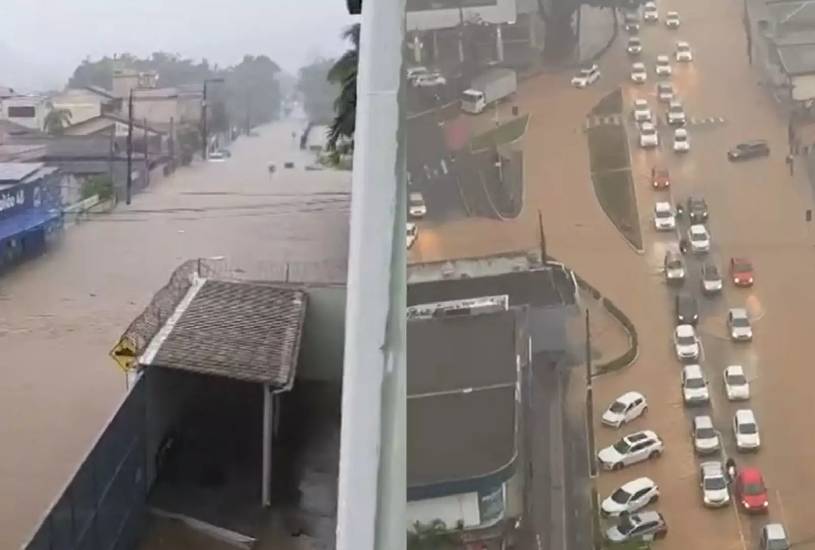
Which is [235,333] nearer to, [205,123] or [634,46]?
[634,46]

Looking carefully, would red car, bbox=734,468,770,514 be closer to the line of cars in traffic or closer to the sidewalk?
the line of cars in traffic

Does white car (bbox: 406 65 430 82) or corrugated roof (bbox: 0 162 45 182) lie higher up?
white car (bbox: 406 65 430 82)

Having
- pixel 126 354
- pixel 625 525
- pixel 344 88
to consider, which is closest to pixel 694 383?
pixel 625 525

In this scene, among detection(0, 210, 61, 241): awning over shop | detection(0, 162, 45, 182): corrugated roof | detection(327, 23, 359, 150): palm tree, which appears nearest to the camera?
detection(327, 23, 359, 150): palm tree

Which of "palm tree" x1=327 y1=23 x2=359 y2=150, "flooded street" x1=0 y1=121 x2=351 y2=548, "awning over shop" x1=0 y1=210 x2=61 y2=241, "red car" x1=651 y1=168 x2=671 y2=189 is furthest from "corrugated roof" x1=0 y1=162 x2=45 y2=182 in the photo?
"red car" x1=651 y1=168 x2=671 y2=189

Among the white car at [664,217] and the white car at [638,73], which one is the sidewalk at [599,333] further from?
the white car at [638,73]

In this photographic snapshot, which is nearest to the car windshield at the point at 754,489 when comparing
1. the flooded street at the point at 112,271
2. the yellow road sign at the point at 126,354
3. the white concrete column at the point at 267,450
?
the flooded street at the point at 112,271
